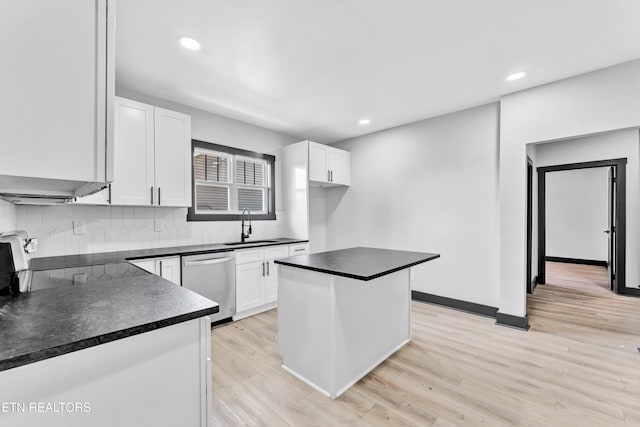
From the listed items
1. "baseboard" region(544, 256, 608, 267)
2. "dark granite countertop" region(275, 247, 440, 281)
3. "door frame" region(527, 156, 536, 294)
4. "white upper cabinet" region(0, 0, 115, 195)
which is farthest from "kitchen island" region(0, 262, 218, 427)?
"baseboard" region(544, 256, 608, 267)

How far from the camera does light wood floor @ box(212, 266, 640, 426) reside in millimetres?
1743

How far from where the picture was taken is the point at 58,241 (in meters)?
2.59

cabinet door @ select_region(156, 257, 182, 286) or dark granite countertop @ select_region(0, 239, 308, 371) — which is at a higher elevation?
dark granite countertop @ select_region(0, 239, 308, 371)

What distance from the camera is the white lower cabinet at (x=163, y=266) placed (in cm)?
259

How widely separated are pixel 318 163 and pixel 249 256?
181cm

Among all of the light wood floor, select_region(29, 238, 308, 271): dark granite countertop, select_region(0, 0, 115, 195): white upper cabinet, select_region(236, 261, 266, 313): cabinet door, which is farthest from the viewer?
select_region(236, 261, 266, 313): cabinet door

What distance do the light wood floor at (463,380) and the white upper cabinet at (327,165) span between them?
2301 mm

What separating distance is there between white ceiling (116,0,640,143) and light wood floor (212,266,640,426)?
8.64 ft

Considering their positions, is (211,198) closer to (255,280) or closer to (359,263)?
(255,280)

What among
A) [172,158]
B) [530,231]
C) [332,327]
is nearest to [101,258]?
[172,158]

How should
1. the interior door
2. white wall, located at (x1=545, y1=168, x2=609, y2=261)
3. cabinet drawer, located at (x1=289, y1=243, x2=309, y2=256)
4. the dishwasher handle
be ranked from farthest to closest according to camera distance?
white wall, located at (x1=545, y1=168, x2=609, y2=261) → the interior door → cabinet drawer, located at (x1=289, y1=243, x2=309, y2=256) → the dishwasher handle

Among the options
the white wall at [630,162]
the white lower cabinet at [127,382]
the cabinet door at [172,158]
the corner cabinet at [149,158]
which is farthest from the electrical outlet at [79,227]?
the white wall at [630,162]

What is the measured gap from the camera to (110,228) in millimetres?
2881

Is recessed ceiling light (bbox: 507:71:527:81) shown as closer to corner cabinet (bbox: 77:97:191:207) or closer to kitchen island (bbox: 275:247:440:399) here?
kitchen island (bbox: 275:247:440:399)
